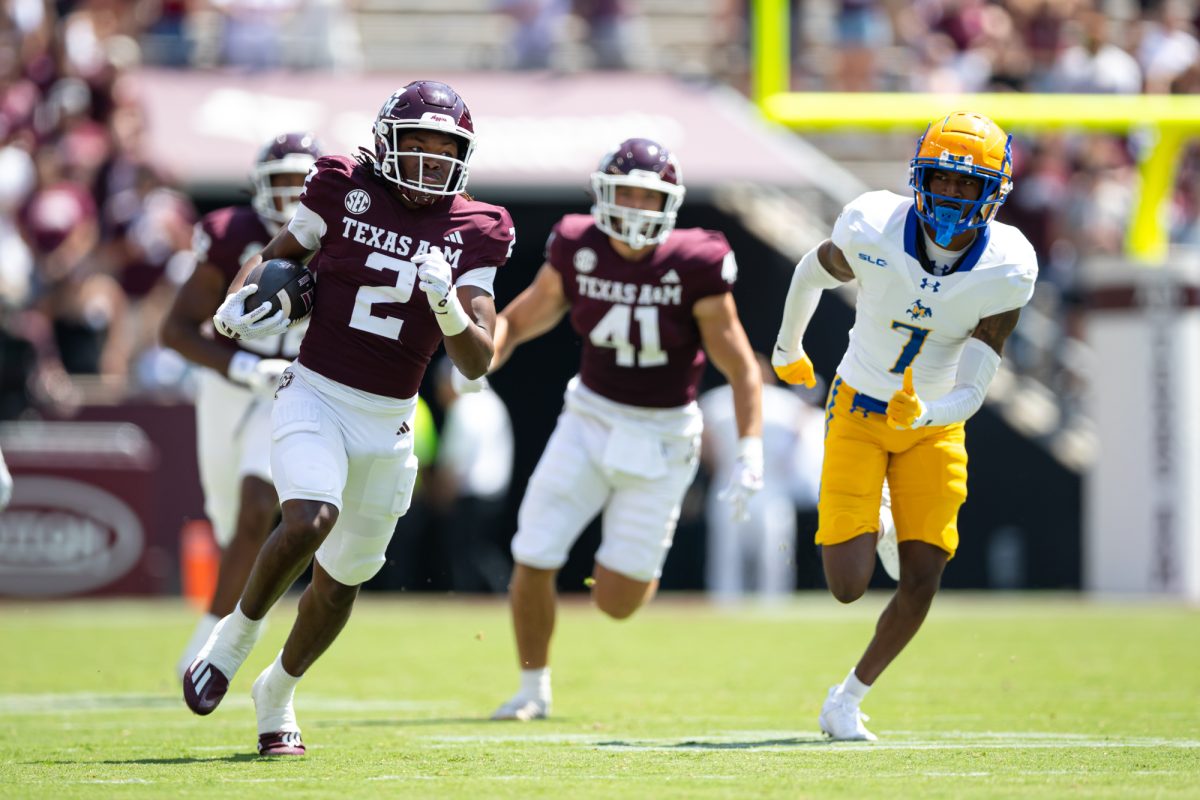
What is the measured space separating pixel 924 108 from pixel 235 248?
647 centimetres

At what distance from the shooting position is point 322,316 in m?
5.65

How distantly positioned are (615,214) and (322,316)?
1.72m

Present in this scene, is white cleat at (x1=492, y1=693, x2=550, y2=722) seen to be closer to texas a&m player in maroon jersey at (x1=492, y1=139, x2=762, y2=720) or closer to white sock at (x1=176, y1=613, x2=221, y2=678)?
texas a&m player in maroon jersey at (x1=492, y1=139, x2=762, y2=720)

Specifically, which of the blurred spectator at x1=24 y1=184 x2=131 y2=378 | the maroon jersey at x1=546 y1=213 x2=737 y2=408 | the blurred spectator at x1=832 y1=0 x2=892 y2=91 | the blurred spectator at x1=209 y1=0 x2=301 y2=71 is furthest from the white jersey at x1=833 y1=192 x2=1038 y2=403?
the blurred spectator at x1=209 y1=0 x2=301 y2=71

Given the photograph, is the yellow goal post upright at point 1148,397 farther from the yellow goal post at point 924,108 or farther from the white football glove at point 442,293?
the white football glove at point 442,293

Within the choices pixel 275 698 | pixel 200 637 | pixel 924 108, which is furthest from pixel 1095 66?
pixel 275 698

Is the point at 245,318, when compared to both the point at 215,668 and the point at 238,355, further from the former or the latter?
the point at 238,355

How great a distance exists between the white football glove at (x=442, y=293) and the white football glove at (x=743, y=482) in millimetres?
1710

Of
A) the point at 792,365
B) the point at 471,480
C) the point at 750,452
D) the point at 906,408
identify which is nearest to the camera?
the point at 906,408

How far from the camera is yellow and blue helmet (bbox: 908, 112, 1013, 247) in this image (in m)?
5.90

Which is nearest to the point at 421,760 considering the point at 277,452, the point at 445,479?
the point at 277,452

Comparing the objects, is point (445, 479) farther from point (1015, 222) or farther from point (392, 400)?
point (392, 400)

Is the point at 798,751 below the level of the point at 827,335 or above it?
above

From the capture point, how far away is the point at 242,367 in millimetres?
7238
